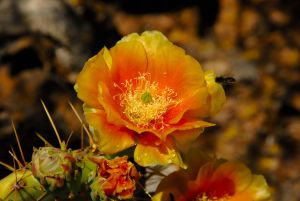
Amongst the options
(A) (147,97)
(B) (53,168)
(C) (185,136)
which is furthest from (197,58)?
(B) (53,168)

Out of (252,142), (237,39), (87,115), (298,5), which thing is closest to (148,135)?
(87,115)

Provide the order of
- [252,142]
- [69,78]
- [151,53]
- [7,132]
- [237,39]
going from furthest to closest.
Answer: [237,39] < [252,142] < [69,78] < [7,132] < [151,53]

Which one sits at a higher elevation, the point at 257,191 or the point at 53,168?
the point at 53,168

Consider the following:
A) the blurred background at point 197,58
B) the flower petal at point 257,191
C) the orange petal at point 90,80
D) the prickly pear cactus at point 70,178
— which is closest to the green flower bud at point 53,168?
the prickly pear cactus at point 70,178

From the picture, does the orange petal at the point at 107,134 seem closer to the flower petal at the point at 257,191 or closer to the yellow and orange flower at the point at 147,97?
the yellow and orange flower at the point at 147,97

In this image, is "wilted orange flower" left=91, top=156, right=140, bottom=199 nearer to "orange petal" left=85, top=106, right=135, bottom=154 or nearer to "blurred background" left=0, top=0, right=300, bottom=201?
"orange petal" left=85, top=106, right=135, bottom=154

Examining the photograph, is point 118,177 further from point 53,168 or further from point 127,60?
point 127,60

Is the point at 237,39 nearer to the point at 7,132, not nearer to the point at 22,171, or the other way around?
the point at 7,132
